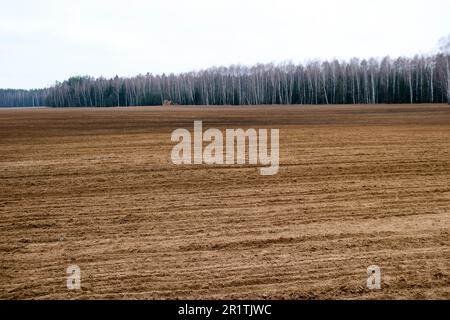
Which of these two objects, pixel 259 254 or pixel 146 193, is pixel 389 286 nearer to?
pixel 259 254

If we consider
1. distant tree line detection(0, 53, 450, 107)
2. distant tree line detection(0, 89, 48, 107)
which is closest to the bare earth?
distant tree line detection(0, 53, 450, 107)

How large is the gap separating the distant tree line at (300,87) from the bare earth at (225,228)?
58833 millimetres

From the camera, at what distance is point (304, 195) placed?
30.8 feet

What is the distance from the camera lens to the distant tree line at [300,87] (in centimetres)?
7512

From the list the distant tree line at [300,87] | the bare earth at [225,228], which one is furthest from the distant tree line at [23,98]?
the bare earth at [225,228]

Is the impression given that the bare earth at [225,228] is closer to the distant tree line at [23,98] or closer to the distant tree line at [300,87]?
the distant tree line at [300,87]

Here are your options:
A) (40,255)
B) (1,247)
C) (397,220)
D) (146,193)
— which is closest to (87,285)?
(40,255)

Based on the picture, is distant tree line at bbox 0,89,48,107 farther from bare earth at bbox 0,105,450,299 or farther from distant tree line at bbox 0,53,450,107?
bare earth at bbox 0,105,450,299

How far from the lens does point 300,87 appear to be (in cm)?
8862

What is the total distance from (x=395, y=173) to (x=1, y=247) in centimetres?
964

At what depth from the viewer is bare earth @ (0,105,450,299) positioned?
5.28 meters

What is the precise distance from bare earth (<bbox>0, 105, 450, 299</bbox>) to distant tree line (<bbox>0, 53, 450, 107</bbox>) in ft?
193

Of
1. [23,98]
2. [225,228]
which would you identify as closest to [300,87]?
[225,228]

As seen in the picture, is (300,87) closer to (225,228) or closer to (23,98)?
(225,228)
